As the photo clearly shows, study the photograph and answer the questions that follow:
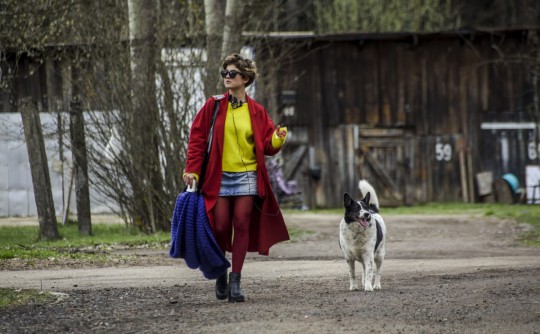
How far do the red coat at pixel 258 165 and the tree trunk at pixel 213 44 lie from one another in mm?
10046

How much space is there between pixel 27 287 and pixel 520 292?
484 cm

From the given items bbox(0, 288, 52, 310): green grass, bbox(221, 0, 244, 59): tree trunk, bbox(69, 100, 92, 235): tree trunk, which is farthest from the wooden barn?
bbox(0, 288, 52, 310): green grass

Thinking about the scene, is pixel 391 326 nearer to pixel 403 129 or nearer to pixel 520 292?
pixel 520 292

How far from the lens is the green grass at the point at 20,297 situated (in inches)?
397

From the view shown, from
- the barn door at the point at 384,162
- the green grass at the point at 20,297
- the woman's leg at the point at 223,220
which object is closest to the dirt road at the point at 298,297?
the green grass at the point at 20,297

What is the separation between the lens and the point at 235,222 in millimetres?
10141

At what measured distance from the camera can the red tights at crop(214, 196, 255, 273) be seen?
33.1 feet

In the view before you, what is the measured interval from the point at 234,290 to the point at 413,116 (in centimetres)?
2631

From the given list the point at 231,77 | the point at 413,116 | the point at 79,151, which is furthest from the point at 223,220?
the point at 413,116

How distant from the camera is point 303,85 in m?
35.5

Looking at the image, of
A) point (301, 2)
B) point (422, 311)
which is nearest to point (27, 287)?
point (422, 311)

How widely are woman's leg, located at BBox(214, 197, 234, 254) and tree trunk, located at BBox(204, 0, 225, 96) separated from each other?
10205 millimetres

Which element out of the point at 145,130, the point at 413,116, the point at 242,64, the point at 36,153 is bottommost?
the point at 36,153

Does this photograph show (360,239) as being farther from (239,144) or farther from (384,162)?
(384,162)
